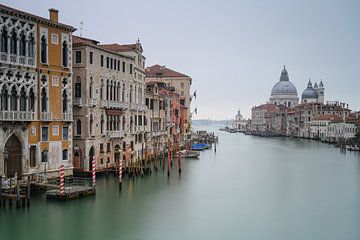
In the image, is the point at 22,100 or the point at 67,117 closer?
the point at 22,100

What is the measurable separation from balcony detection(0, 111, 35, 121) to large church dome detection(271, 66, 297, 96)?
10354 centimetres

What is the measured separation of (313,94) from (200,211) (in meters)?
94.4

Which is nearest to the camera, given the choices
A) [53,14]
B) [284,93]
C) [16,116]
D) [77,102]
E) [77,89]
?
[16,116]

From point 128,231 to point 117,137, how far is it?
10441 millimetres

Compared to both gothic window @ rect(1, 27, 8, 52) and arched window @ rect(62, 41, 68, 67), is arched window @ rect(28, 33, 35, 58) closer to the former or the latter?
gothic window @ rect(1, 27, 8, 52)

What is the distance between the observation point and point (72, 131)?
64.5 ft

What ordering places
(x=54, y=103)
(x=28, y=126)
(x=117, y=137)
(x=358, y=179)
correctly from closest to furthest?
(x=28, y=126) < (x=54, y=103) < (x=117, y=137) < (x=358, y=179)

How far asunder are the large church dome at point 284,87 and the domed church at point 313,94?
6.54 meters

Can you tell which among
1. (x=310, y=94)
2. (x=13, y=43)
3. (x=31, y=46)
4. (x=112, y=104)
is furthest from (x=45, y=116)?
(x=310, y=94)

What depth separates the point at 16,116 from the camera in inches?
627

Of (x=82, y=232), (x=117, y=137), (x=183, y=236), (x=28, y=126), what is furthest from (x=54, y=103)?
(x=183, y=236)

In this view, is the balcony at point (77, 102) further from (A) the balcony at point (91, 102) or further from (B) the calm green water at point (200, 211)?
(B) the calm green water at point (200, 211)

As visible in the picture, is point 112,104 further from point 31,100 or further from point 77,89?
point 31,100

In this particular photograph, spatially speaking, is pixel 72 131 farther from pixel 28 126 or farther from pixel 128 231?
pixel 128 231
